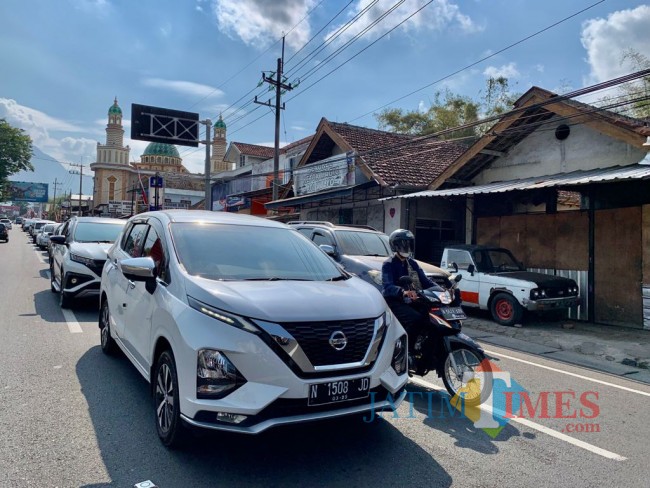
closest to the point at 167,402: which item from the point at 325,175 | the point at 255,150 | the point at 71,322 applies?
the point at 71,322

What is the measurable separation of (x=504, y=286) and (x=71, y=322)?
843 centimetres

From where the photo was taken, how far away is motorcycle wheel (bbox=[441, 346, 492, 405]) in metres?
4.83

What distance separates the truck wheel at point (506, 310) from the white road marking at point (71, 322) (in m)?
8.10

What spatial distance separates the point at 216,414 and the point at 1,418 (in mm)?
2280

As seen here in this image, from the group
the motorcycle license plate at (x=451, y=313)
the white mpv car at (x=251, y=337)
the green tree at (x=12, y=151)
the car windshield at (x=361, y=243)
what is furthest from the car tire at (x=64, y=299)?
the green tree at (x=12, y=151)

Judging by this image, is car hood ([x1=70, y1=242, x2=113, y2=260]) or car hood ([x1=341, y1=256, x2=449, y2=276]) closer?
car hood ([x1=341, y1=256, x2=449, y2=276])

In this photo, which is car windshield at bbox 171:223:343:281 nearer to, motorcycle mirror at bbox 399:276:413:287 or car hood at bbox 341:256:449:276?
motorcycle mirror at bbox 399:276:413:287

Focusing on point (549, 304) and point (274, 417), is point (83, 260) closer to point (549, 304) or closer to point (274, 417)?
point (274, 417)

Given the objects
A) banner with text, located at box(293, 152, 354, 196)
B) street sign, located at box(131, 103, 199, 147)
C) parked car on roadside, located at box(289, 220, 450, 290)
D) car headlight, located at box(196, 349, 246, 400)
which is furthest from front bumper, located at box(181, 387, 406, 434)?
street sign, located at box(131, 103, 199, 147)

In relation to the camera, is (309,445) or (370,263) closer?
(309,445)

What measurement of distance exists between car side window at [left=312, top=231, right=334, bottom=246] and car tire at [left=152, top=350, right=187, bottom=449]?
18.3ft

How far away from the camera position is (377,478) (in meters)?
3.17

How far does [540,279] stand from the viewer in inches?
394
